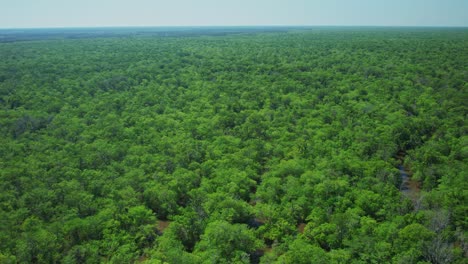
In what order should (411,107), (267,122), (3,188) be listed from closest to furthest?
(3,188)
(267,122)
(411,107)

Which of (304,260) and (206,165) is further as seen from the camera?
(206,165)

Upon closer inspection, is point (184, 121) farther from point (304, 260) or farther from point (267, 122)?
point (304, 260)

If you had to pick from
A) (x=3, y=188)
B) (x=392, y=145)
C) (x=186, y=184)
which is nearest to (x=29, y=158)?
(x=3, y=188)

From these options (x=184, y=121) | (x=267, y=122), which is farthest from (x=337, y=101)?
(x=184, y=121)

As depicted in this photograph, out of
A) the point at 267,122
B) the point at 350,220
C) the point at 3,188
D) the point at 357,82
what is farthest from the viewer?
the point at 357,82

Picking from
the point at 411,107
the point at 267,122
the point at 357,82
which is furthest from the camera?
the point at 357,82

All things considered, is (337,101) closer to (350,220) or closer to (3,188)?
(350,220)

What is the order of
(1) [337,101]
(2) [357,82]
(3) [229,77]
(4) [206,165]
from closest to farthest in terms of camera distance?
(4) [206,165], (1) [337,101], (2) [357,82], (3) [229,77]
